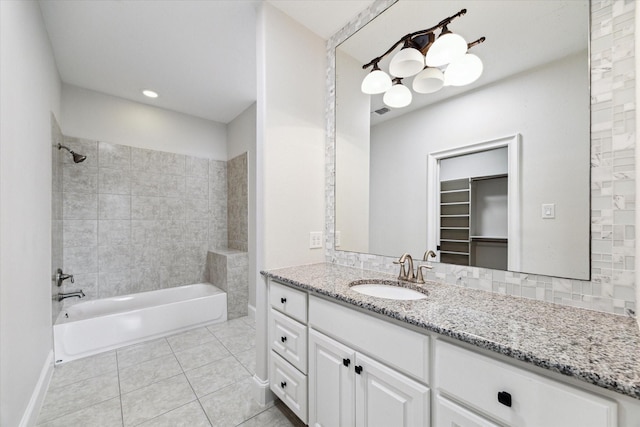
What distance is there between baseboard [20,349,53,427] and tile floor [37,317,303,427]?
0.04 meters

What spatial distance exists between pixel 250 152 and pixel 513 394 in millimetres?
3157

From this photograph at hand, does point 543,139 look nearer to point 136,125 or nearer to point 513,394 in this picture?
point 513,394

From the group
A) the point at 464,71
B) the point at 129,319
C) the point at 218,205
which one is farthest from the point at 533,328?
the point at 218,205

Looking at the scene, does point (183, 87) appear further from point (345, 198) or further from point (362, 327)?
point (362, 327)

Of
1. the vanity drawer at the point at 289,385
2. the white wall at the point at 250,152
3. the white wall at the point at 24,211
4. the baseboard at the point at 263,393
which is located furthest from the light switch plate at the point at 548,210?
the white wall at the point at 250,152

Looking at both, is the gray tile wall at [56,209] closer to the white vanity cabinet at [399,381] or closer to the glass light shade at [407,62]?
the white vanity cabinet at [399,381]

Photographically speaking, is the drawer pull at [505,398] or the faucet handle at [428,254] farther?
the faucet handle at [428,254]

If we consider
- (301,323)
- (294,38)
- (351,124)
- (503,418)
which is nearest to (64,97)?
(294,38)

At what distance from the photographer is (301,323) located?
4.48ft

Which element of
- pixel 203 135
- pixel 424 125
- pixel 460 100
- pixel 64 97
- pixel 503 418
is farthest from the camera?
pixel 203 135

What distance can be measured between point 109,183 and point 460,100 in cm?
348

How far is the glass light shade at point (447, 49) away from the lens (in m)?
1.26

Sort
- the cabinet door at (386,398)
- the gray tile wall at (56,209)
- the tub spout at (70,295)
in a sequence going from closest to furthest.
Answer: the cabinet door at (386,398) → the gray tile wall at (56,209) → the tub spout at (70,295)

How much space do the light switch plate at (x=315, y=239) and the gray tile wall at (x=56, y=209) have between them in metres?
2.16
